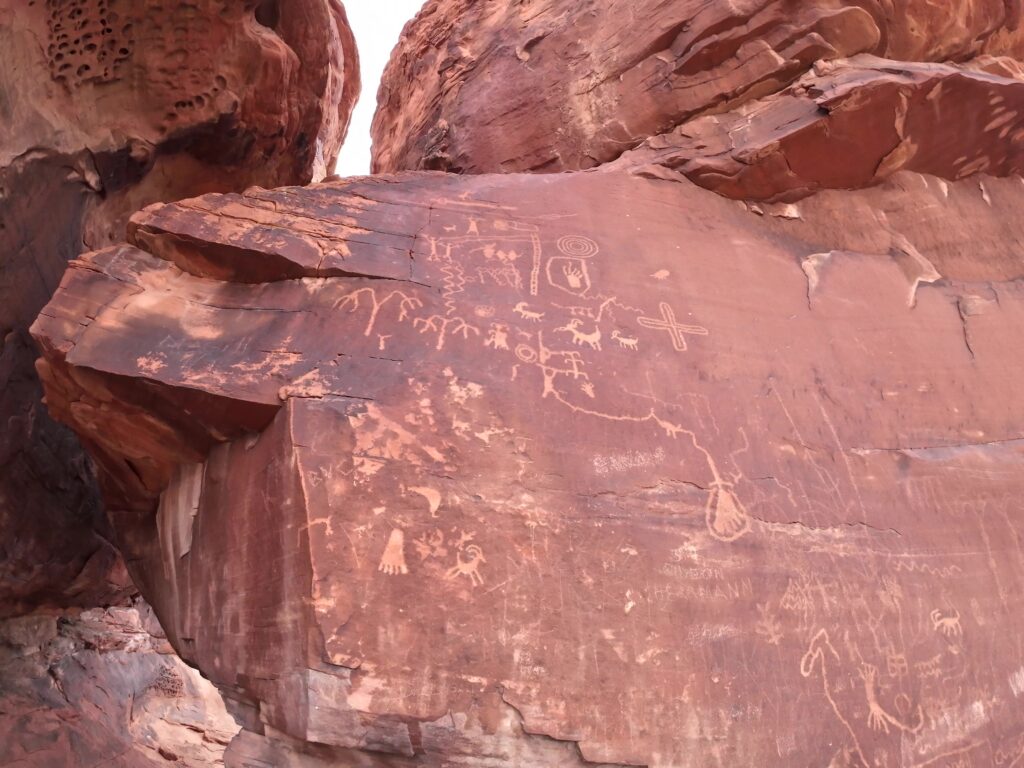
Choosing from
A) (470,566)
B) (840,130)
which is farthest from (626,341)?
(840,130)

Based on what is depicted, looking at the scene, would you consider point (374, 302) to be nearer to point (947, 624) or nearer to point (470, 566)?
point (470, 566)

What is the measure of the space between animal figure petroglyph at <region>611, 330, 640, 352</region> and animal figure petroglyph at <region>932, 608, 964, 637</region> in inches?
65.5

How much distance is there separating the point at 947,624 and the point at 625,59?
3.75 meters

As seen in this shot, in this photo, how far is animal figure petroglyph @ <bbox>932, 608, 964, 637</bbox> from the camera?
3.15 metres

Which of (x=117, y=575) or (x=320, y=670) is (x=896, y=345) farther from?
(x=117, y=575)

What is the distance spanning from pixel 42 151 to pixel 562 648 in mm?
3724

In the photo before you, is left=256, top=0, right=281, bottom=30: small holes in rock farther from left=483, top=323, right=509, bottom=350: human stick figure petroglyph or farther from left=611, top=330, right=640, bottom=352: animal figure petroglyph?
left=611, top=330, right=640, bottom=352: animal figure petroglyph

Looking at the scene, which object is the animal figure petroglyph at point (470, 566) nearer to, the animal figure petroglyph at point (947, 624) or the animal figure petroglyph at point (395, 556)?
the animal figure petroglyph at point (395, 556)

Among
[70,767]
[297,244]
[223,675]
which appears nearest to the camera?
[223,675]

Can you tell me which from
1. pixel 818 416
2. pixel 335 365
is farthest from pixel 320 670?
pixel 818 416

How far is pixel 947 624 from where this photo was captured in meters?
3.18

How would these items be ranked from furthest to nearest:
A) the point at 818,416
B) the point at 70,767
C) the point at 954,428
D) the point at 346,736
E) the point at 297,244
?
the point at 70,767, the point at 954,428, the point at 818,416, the point at 297,244, the point at 346,736

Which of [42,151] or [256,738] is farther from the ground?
[42,151]

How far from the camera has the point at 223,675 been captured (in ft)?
9.46
